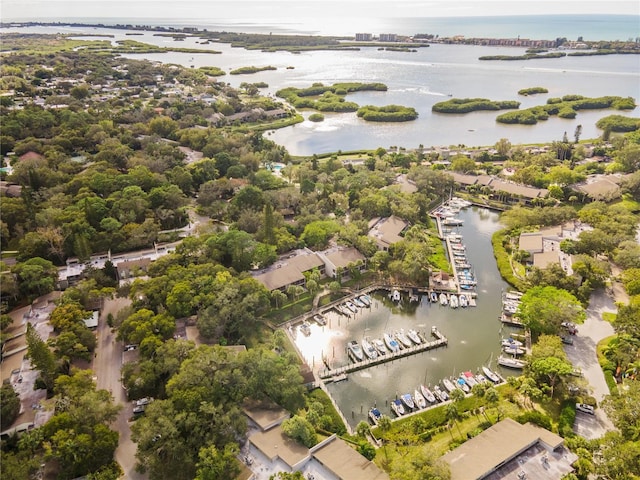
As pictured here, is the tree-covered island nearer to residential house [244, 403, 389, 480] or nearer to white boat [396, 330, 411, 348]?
residential house [244, 403, 389, 480]

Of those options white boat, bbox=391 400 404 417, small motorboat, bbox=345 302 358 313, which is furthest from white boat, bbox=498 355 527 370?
small motorboat, bbox=345 302 358 313

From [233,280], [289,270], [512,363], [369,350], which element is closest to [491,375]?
[512,363]

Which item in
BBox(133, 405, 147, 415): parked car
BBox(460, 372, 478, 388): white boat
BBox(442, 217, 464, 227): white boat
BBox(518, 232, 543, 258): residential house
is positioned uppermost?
BBox(518, 232, 543, 258): residential house

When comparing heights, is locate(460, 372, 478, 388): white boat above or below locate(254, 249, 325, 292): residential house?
below

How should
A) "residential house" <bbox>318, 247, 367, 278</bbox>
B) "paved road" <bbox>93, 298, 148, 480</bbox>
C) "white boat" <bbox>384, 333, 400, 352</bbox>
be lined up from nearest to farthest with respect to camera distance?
1. "paved road" <bbox>93, 298, 148, 480</bbox>
2. "white boat" <bbox>384, 333, 400, 352</bbox>
3. "residential house" <bbox>318, 247, 367, 278</bbox>

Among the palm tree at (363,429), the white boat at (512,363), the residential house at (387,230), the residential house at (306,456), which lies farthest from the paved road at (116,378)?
the white boat at (512,363)

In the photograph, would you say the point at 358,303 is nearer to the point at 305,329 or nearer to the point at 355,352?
the point at 305,329

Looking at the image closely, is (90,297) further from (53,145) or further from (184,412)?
(53,145)

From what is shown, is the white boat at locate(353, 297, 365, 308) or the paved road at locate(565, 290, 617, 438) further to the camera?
the white boat at locate(353, 297, 365, 308)
